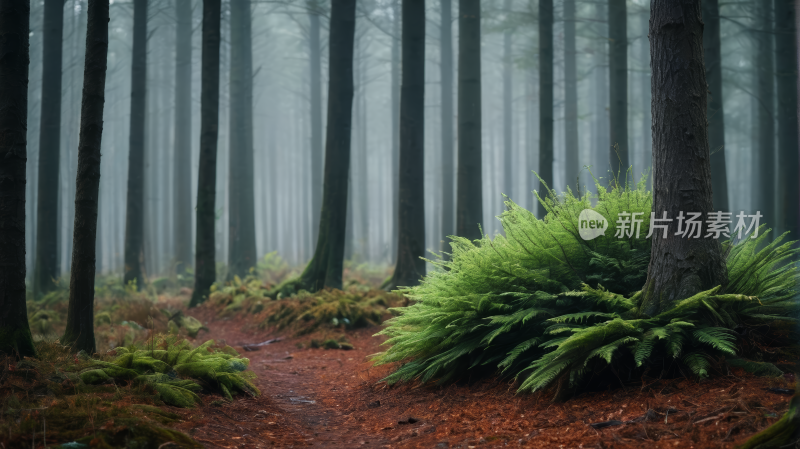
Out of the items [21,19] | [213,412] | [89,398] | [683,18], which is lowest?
[213,412]

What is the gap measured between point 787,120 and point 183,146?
2041 centimetres

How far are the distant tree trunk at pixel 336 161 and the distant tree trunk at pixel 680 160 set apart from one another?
27.5 feet

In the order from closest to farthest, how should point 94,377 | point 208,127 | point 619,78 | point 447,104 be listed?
point 94,377 < point 208,127 < point 619,78 < point 447,104

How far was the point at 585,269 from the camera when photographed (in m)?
5.17

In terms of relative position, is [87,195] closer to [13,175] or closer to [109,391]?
[13,175]

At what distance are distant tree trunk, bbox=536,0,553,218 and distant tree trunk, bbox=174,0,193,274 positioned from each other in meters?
13.3

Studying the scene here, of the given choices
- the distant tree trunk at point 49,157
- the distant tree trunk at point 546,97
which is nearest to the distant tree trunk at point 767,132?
the distant tree trunk at point 546,97

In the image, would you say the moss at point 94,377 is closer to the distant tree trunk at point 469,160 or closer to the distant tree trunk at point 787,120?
the distant tree trunk at point 469,160

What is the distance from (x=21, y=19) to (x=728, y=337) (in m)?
7.02

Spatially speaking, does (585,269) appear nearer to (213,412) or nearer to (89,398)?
(213,412)

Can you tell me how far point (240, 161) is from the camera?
62.2 feet

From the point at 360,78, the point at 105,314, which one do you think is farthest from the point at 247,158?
the point at 360,78

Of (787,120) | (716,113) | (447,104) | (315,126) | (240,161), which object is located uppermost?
(447,104)

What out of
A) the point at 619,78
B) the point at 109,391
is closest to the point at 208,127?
the point at 109,391
